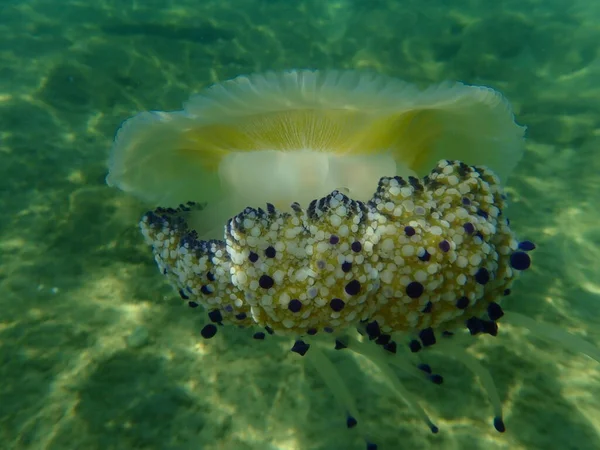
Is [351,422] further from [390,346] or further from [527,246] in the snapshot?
[527,246]

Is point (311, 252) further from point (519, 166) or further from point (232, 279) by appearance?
point (519, 166)

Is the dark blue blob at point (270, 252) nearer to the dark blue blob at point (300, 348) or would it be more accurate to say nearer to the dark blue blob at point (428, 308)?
the dark blue blob at point (300, 348)

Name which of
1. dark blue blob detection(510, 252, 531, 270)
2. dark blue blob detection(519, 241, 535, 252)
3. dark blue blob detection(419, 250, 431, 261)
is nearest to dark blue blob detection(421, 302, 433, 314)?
dark blue blob detection(419, 250, 431, 261)

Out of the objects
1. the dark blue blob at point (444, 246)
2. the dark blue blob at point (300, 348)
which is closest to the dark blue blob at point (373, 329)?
the dark blue blob at point (300, 348)

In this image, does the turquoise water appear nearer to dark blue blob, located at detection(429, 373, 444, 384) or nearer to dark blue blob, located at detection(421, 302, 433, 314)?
dark blue blob, located at detection(429, 373, 444, 384)

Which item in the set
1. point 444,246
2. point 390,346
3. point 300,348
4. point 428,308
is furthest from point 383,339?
point 444,246

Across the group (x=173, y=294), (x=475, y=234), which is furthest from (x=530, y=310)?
(x=173, y=294)
